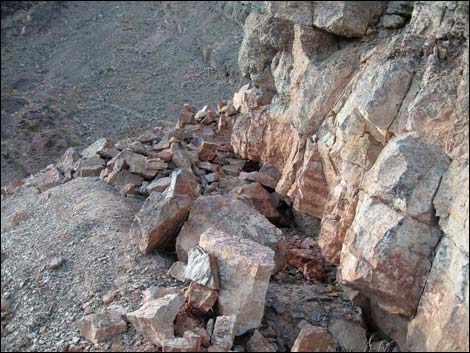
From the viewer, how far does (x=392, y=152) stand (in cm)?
583

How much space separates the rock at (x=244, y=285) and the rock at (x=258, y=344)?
7.9 inches

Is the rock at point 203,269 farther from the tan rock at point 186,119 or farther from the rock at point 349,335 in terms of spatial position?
the tan rock at point 186,119

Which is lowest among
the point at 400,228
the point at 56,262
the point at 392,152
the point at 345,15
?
the point at 56,262

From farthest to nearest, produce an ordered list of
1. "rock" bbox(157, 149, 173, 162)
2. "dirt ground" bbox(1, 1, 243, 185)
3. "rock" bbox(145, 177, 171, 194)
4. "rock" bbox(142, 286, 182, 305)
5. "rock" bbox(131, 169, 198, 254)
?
"dirt ground" bbox(1, 1, 243, 185) < "rock" bbox(157, 149, 173, 162) < "rock" bbox(145, 177, 171, 194) < "rock" bbox(131, 169, 198, 254) < "rock" bbox(142, 286, 182, 305)

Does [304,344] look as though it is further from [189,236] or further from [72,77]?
[72,77]

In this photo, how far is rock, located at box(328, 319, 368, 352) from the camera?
6176 mm

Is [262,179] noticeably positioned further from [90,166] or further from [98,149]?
[98,149]

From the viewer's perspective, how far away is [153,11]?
28.0 metres

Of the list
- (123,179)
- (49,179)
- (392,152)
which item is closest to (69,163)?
(49,179)

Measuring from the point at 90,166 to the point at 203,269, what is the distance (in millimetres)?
5355

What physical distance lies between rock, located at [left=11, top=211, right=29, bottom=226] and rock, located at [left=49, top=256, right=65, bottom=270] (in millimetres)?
2024

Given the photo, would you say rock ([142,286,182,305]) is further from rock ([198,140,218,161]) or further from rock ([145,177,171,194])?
rock ([198,140,218,161])

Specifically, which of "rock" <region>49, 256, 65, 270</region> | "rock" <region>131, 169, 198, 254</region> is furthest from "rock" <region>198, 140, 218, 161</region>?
"rock" <region>49, 256, 65, 270</region>

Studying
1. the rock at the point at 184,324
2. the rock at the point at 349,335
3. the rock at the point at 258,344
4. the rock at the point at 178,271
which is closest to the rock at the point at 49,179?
the rock at the point at 178,271
